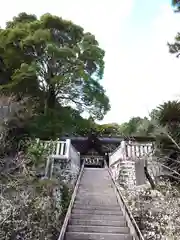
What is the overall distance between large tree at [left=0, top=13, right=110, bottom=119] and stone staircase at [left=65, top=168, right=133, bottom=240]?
7610 mm

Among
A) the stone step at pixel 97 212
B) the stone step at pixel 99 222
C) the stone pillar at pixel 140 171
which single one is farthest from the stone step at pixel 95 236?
the stone pillar at pixel 140 171

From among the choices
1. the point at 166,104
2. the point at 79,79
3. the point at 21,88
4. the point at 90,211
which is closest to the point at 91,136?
the point at 79,79

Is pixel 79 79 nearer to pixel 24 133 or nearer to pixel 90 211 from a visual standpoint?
pixel 24 133

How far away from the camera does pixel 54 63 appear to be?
57.7ft

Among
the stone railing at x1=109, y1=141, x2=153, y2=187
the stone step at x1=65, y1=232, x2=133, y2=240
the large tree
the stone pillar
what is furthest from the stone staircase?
the large tree

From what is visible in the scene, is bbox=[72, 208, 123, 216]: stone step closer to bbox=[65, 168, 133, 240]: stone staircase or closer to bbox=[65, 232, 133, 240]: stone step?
bbox=[65, 168, 133, 240]: stone staircase

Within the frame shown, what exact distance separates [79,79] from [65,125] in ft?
→ 10.1

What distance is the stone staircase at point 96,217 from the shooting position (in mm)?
6996

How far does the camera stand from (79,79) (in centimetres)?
1778

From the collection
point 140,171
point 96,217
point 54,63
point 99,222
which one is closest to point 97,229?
point 99,222

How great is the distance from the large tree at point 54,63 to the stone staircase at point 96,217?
7.61 meters

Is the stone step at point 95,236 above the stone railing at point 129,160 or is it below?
below

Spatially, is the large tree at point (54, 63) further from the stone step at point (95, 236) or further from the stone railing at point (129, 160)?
the stone step at point (95, 236)

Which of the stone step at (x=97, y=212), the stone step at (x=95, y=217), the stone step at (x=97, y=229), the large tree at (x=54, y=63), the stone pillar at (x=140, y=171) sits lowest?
the stone step at (x=97, y=229)
